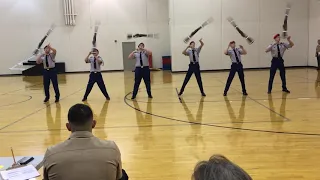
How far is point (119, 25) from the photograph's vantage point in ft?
79.9

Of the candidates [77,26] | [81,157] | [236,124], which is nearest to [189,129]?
[236,124]

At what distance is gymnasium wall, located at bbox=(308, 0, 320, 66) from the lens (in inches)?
853

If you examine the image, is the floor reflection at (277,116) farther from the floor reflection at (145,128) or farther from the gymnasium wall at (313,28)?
the gymnasium wall at (313,28)

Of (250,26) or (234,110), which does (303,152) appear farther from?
(250,26)

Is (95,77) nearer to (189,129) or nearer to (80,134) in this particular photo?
(189,129)

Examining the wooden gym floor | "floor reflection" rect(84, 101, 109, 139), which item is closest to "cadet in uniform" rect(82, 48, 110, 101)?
the wooden gym floor

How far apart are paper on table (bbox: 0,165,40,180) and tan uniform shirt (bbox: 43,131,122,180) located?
341 mm

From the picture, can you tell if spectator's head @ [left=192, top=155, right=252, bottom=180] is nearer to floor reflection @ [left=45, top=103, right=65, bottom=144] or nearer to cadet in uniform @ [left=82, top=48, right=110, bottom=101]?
floor reflection @ [left=45, top=103, right=65, bottom=144]

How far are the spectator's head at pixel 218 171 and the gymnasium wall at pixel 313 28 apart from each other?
22.8 m

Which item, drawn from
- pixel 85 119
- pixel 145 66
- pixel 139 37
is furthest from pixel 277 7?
pixel 85 119

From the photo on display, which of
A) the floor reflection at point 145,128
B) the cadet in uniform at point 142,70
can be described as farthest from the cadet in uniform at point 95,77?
the floor reflection at point 145,128

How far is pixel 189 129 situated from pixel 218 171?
6.62m

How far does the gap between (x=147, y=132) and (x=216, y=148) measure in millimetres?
1921

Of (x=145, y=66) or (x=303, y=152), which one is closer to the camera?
(x=303, y=152)
